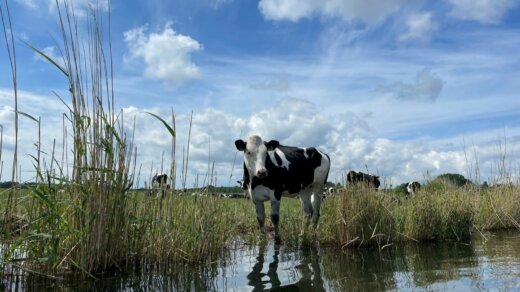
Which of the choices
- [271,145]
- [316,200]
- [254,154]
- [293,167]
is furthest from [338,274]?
[316,200]

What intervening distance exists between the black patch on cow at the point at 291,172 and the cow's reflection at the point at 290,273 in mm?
1928

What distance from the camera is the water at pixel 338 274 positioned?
4578mm

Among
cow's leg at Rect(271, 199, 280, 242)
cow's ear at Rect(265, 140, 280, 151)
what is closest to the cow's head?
cow's ear at Rect(265, 140, 280, 151)

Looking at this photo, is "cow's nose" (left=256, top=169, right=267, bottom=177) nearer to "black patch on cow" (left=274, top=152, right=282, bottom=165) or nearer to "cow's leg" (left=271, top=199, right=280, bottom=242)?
"cow's leg" (left=271, top=199, right=280, bottom=242)

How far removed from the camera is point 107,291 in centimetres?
445

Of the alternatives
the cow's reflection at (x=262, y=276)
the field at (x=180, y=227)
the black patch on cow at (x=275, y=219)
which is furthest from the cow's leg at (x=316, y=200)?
the cow's reflection at (x=262, y=276)

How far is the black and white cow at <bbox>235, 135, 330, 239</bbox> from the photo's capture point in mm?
8953

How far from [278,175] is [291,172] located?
0.47 m

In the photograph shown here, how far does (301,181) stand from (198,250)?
13.8ft

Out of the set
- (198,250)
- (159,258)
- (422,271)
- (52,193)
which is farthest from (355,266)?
(52,193)

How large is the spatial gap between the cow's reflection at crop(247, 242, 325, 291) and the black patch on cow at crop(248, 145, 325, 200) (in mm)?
1928

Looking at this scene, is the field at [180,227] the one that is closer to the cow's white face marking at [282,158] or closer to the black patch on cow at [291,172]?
the black patch on cow at [291,172]

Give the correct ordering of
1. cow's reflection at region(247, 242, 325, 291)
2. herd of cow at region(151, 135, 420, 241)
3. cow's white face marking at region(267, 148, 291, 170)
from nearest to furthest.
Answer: cow's reflection at region(247, 242, 325, 291) < herd of cow at region(151, 135, 420, 241) < cow's white face marking at region(267, 148, 291, 170)

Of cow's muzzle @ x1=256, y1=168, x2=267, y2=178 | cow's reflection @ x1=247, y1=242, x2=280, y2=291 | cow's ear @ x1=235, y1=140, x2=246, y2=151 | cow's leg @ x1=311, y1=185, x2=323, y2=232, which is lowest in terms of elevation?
cow's reflection @ x1=247, y1=242, x2=280, y2=291
